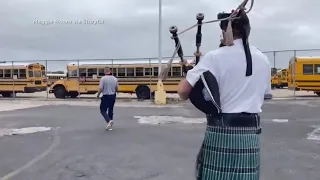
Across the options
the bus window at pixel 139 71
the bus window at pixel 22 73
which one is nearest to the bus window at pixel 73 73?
the bus window at pixel 22 73

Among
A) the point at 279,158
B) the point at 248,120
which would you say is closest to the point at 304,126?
the point at 279,158

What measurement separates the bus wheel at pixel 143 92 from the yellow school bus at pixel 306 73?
9.22 metres

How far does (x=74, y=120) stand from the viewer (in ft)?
44.4

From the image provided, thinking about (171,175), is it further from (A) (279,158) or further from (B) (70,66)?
(B) (70,66)

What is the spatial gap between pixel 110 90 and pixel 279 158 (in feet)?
17.0

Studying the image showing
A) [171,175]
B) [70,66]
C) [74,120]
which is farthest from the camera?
[70,66]

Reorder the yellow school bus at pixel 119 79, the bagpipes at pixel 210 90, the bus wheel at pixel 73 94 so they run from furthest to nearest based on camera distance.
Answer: the bus wheel at pixel 73 94 → the yellow school bus at pixel 119 79 → the bagpipes at pixel 210 90

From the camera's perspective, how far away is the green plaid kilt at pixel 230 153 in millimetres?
2574

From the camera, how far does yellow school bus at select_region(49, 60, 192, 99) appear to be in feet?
86.0

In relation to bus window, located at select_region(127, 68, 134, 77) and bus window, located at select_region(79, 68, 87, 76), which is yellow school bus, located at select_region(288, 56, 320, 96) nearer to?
bus window, located at select_region(127, 68, 134, 77)

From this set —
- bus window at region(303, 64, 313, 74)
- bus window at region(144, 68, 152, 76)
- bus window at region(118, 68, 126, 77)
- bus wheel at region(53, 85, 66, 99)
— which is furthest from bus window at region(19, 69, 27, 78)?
bus window at region(303, 64, 313, 74)

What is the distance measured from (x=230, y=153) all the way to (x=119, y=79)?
2457cm

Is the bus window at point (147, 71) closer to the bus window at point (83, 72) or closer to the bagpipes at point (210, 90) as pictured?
the bus window at point (83, 72)

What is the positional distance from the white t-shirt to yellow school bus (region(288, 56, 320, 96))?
81.2 ft
